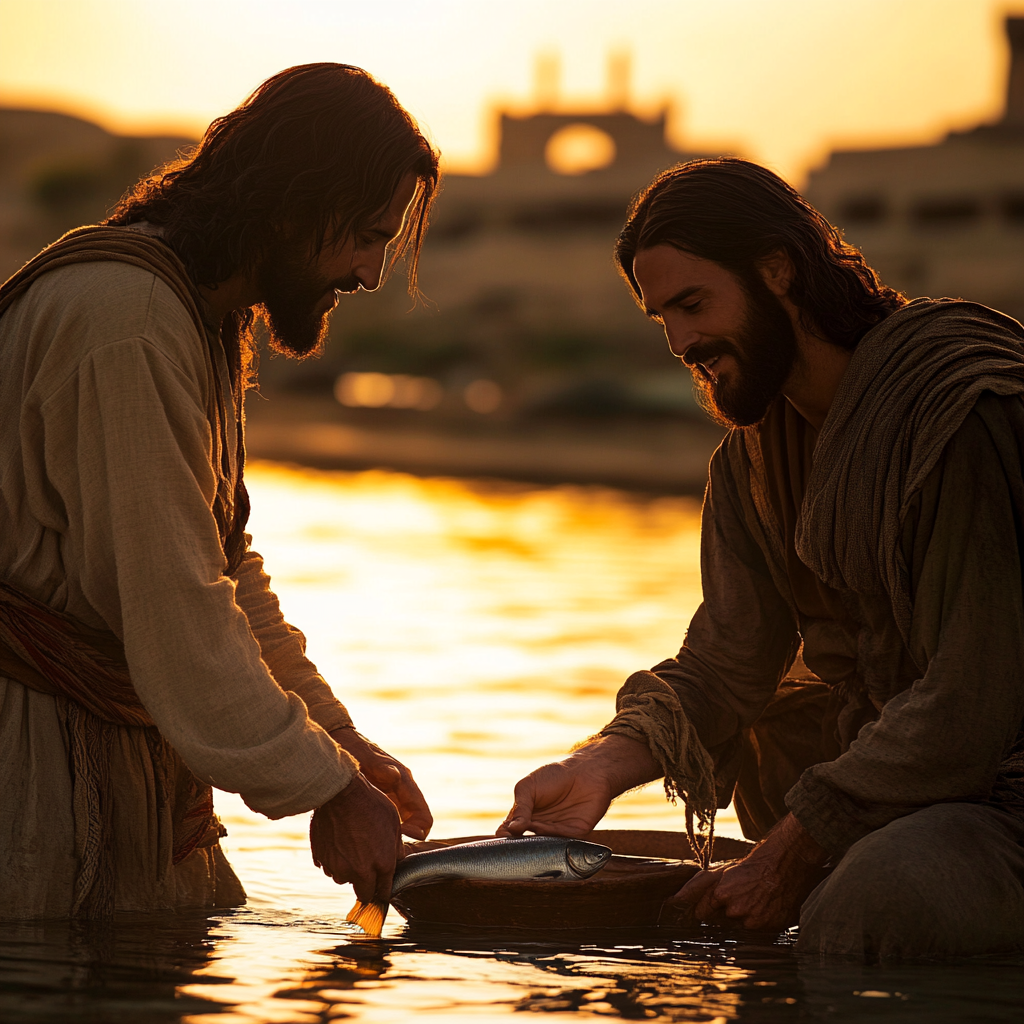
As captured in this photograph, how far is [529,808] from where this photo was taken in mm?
3775

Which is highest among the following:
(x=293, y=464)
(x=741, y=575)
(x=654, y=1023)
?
(x=293, y=464)

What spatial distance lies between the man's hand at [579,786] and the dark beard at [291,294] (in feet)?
3.71

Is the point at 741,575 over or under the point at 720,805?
over

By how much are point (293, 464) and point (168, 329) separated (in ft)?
69.4

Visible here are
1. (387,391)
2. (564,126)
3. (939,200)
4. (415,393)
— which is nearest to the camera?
(415,393)

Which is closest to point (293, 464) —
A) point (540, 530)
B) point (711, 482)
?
point (540, 530)

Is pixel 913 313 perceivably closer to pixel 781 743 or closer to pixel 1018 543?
pixel 1018 543

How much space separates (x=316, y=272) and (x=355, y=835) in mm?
1120

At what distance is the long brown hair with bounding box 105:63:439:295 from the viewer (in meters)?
3.26

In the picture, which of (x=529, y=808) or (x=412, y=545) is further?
(x=412, y=545)

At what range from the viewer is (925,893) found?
3.30 metres

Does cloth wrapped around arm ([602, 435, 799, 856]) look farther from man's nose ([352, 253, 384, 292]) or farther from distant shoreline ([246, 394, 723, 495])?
distant shoreline ([246, 394, 723, 495])

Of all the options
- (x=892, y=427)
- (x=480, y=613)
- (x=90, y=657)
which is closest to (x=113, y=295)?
(x=90, y=657)

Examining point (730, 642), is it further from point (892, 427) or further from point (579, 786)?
point (892, 427)
